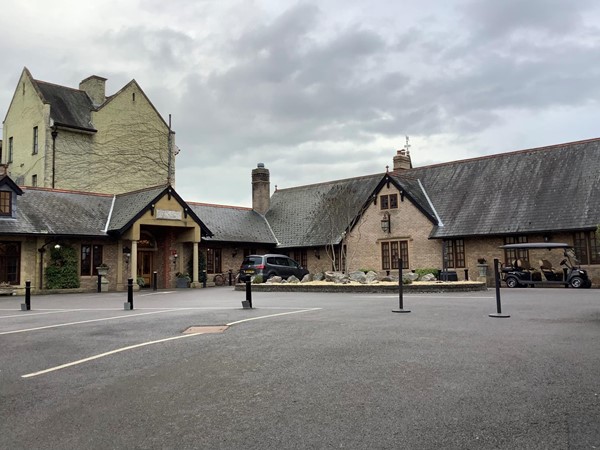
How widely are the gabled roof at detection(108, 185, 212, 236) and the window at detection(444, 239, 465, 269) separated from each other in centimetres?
1409

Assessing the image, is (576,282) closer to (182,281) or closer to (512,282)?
(512,282)

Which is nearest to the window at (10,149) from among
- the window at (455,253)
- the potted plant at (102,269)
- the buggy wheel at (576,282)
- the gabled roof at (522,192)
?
the potted plant at (102,269)

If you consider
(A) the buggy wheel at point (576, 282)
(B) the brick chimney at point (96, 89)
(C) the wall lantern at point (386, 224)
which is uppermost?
(B) the brick chimney at point (96, 89)

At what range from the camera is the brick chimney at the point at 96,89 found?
39250mm

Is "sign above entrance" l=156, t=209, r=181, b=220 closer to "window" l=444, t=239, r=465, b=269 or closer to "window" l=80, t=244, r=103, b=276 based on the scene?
"window" l=80, t=244, r=103, b=276

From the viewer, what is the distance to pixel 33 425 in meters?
4.98

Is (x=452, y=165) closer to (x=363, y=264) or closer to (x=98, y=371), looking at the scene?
(x=363, y=264)

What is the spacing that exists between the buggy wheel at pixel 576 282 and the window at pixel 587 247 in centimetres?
285

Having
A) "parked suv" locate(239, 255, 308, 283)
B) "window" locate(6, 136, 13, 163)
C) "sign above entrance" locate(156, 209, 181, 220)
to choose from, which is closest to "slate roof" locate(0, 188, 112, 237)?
"sign above entrance" locate(156, 209, 181, 220)

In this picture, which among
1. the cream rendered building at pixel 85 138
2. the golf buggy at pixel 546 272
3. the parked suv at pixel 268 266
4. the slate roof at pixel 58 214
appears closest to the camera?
the golf buggy at pixel 546 272

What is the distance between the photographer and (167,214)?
3019cm

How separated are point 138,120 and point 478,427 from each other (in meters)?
39.9

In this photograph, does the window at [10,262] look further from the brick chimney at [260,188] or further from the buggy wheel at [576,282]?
the buggy wheel at [576,282]

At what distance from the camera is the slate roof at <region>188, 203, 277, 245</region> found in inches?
1387
